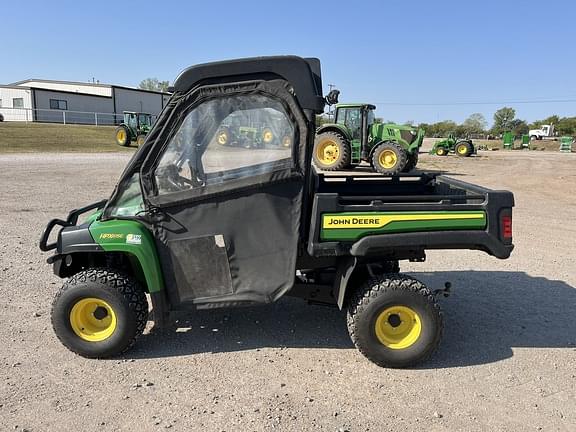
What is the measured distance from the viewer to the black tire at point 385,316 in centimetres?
346

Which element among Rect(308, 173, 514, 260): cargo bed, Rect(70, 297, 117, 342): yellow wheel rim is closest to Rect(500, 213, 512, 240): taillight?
Rect(308, 173, 514, 260): cargo bed

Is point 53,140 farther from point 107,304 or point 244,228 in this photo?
point 244,228

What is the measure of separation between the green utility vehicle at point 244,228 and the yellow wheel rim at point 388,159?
503 inches

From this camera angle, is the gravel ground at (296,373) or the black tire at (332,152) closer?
the gravel ground at (296,373)

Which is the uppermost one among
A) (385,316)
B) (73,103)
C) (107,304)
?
(73,103)

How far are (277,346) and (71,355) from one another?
1592 millimetres

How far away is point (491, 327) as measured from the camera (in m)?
4.16

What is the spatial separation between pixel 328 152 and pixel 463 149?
698 inches

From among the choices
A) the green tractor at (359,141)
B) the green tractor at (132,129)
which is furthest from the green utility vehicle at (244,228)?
the green tractor at (132,129)

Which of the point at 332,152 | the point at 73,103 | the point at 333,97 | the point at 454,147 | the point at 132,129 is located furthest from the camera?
the point at 73,103

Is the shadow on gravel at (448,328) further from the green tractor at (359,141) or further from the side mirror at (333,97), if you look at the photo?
the green tractor at (359,141)

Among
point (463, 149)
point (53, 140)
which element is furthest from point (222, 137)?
point (463, 149)

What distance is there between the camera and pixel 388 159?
16.2m

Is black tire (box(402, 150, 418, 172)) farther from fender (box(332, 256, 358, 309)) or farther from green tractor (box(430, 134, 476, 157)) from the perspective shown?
green tractor (box(430, 134, 476, 157))
